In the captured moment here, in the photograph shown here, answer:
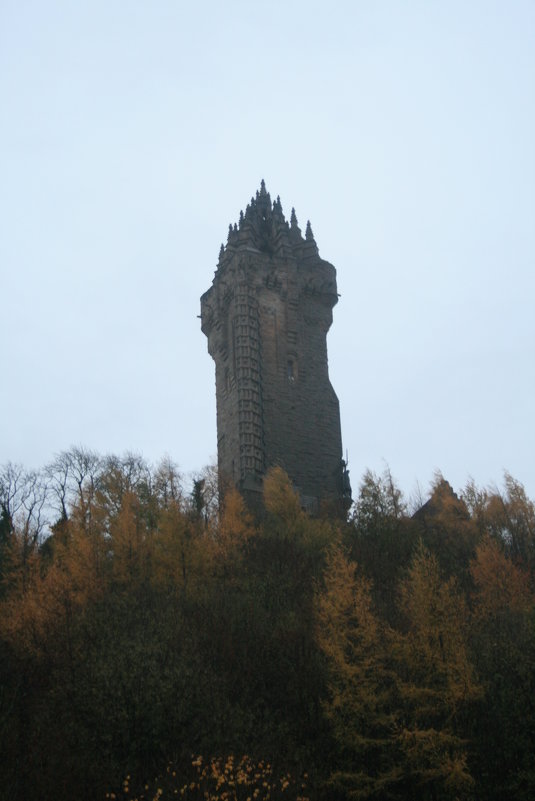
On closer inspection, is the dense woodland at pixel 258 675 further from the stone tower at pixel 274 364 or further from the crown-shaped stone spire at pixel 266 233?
the crown-shaped stone spire at pixel 266 233

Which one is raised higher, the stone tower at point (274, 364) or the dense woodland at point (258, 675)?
the stone tower at point (274, 364)

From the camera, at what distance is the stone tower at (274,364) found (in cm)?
5178

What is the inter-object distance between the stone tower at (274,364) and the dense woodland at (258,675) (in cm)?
1286

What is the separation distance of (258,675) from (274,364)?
28293 millimetres

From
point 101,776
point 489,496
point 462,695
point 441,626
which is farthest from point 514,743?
point 489,496

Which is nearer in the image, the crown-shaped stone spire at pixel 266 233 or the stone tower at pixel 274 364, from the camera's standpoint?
the stone tower at pixel 274 364

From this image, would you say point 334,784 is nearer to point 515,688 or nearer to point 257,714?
point 257,714

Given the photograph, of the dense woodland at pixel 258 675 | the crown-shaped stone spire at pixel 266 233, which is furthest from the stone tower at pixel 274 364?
the dense woodland at pixel 258 675

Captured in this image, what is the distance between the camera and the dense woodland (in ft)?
74.6

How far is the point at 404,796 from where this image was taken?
76.1 ft

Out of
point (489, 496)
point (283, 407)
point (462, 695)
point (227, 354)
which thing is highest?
point (227, 354)

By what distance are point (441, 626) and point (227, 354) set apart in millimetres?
32216

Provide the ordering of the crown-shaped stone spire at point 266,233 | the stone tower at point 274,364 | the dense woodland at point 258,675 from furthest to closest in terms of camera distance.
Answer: the crown-shaped stone spire at point 266,233, the stone tower at point 274,364, the dense woodland at point 258,675

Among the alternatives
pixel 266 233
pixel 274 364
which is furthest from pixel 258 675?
pixel 266 233
